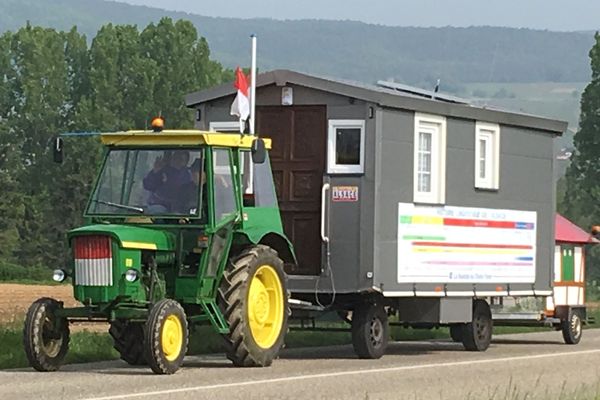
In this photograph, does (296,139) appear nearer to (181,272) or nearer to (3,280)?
(181,272)

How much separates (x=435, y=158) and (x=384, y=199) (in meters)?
1.64

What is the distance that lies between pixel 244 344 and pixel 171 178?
2027 millimetres

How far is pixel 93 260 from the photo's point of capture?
18.9m

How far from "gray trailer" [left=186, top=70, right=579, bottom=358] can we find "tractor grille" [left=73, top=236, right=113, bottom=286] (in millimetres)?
3587

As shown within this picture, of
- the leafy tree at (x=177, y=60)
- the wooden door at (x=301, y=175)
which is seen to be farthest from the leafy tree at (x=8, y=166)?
the wooden door at (x=301, y=175)

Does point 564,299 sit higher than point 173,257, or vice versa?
point 173,257

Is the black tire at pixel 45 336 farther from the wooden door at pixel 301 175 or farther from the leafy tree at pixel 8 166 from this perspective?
the leafy tree at pixel 8 166

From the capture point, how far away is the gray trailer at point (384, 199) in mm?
23031

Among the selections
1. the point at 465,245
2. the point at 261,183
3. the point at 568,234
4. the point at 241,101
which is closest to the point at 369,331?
the point at 465,245

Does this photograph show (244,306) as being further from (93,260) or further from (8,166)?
(8,166)

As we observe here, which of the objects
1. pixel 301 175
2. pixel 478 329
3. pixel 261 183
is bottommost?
pixel 478 329

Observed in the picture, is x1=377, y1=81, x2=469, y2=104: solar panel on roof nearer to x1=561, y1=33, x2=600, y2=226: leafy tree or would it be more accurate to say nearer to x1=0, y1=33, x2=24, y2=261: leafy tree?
x1=0, y1=33, x2=24, y2=261: leafy tree

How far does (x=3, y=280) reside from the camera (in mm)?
60281

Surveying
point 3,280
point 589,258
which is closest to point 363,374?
point 3,280
